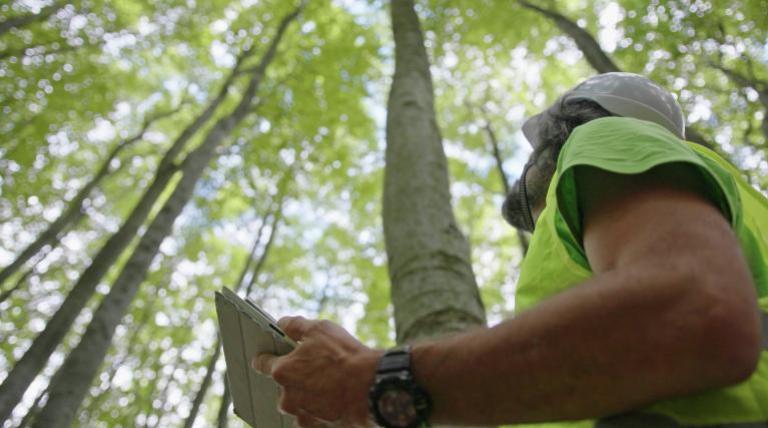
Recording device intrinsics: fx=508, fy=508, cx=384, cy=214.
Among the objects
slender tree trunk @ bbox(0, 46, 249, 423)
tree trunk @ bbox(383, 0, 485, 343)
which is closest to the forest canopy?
slender tree trunk @ bbox(0, 46, 249, 423)

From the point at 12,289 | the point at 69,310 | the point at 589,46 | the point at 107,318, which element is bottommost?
the point at 107,318

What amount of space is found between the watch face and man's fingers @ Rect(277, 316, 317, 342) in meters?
0.26

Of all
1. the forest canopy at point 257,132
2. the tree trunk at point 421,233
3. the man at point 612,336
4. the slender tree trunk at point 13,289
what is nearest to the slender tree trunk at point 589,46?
the forest canopy at point 257,132

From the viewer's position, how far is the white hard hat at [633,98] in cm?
128

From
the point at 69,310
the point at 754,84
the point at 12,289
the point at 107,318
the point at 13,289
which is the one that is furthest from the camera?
the point at 13,289

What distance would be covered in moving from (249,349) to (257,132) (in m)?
9.06

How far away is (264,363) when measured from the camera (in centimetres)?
114

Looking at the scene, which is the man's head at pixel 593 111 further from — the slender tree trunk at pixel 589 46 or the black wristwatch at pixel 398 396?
the slender tree trunk at pixel 589 46

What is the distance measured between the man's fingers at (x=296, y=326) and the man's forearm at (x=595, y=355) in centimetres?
35

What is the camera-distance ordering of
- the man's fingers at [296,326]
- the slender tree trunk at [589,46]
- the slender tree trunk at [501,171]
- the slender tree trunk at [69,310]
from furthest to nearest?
the slender tree trunk at [501,171] → the slender tree trunk at [589,46] → the slender tree trunk at [69,310] → the man's fingers at [296,326]

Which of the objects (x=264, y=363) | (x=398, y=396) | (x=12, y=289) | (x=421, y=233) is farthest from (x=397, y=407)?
(x=12, y=289)

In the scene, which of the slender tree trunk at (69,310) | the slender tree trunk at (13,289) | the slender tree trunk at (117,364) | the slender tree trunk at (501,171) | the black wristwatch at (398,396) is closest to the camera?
the black wristwatch at (398,396)

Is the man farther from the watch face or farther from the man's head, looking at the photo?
the man's head

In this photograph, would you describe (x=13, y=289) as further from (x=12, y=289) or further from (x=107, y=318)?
(x=107, y=318)
